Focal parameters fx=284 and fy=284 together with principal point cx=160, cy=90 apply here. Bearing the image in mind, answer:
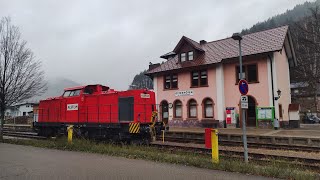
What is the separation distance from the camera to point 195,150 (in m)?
13.7

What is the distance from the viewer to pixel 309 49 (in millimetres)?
35094

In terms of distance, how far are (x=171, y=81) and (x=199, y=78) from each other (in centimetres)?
363

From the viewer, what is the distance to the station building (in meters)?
25.5

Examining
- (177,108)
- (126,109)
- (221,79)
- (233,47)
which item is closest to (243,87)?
(126,109)

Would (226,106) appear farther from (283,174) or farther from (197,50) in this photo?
(283,174)

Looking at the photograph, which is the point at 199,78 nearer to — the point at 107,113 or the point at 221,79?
the point at 221,79

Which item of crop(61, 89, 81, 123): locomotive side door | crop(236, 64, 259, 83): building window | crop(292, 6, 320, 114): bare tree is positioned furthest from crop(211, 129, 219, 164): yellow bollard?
crop(292, 6, 320, 114): bare tree

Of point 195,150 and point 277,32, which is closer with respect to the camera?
point 195,150

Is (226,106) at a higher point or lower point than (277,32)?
lower

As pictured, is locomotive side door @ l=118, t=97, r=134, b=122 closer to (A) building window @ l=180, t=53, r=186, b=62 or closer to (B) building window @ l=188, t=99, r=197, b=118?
(B) building window @ l=188, t=99, r=197, b=118

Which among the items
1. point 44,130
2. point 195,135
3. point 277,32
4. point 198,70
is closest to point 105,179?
point 195,135

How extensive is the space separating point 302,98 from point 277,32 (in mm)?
30253

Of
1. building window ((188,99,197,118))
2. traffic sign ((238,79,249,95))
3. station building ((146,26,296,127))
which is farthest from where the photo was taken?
building window ((188,99,197,118))

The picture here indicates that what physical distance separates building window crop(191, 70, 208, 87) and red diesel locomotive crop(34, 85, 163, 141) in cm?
1345
